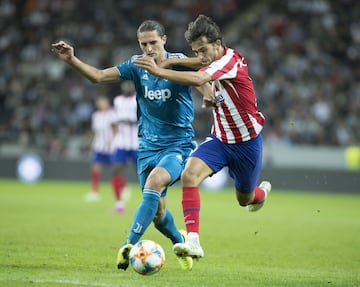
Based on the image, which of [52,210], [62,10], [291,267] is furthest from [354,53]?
[291,267]

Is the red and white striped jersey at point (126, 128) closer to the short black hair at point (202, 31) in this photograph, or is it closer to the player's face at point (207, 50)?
the player's face at point (207, 50)

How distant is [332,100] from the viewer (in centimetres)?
2452

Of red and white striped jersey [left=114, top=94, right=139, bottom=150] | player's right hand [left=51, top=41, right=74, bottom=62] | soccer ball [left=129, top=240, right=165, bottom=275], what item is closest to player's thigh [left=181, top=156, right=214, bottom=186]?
soccer ball [left=129, top=240, right=165, bottom=275]

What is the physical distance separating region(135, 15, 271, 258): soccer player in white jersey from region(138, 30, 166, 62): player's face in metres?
0.24

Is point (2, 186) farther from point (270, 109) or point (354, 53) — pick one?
point (354, 53)

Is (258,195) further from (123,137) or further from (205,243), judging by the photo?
(123,137)

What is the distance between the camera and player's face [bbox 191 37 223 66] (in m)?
7.97

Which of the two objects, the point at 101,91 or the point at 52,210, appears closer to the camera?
the point at 52,210

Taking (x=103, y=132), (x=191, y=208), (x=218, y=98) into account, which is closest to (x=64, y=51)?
(x=218, y=98)

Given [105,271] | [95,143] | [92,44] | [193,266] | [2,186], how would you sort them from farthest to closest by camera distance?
[92,44], [2,186], [95,143], [193,266], [105,271]

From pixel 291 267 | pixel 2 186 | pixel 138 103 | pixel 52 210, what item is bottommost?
pixel 2 186

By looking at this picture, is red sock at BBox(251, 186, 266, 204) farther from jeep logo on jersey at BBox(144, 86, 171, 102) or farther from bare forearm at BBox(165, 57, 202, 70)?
bare forearm at BBox(165, 57, 202, 70)

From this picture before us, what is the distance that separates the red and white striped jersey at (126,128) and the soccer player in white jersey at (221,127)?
25.2 feet

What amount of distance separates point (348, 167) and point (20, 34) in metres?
13.0
